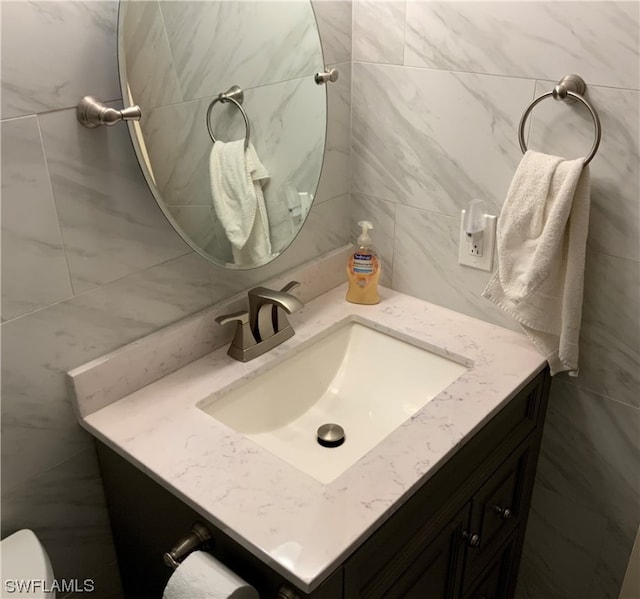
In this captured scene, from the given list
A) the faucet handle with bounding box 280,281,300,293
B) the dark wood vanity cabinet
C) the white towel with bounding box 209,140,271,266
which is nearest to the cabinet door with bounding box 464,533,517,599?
the dark wood vanity cabinet

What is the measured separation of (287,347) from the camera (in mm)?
1389

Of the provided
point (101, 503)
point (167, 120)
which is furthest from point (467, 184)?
point (101, 503)

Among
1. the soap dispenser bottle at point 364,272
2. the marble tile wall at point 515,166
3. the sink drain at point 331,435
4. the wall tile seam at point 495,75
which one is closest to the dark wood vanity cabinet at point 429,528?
the marble tile wall at point 515,166

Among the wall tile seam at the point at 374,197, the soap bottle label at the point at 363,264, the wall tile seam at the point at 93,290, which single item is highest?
the wall tile seam at the point at 374,197

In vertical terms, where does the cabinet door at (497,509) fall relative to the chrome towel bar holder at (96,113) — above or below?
below

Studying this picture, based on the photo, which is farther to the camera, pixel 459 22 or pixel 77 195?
pixel 459 22

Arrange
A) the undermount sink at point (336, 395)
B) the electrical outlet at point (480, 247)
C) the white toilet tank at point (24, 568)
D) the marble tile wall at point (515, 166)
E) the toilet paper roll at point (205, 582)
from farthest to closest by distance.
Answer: the electrical outlet at point (480, 247)
the undermount sink at point (336, 395)
the marble tile wall at point (515, 166)
the white toilet tank at point (24, 568)
the toilet paper roll at point (205, 582)

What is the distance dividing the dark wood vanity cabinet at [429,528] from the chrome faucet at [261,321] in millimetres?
316

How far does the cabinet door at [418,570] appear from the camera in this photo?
3.36 feet

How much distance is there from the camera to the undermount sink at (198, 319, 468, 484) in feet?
4.21

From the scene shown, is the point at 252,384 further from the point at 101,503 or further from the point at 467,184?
the point at 467,184

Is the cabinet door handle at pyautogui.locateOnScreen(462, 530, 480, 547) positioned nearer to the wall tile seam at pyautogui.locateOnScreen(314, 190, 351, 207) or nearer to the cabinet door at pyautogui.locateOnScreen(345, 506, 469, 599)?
the cabinet door at pyautogui.locateOnScreen(345, 506, 469, 599)

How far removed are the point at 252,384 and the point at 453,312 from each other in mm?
500

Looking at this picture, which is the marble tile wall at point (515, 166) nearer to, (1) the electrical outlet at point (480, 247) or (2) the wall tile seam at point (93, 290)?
(1) the electrical outlet at point (480, 247)
